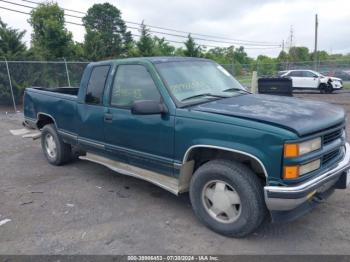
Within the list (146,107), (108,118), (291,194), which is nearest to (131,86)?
(108,118)

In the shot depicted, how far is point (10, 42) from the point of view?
55.0ft

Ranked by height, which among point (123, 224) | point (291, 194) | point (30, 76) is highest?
point (30, 76)

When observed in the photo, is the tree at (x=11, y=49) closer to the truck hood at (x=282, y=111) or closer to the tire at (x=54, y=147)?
the tire at (x=54, y=147)

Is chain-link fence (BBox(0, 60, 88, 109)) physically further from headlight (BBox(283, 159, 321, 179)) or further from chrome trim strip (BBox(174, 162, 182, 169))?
headlight (BBox(283, 159, 321, 179))

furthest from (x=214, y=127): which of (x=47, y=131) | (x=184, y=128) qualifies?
(x=47, y=131)

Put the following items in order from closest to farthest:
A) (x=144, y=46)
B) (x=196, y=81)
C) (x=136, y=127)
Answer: (x=136, y=127)
(x=196, y=81)
(x=144, y=46)

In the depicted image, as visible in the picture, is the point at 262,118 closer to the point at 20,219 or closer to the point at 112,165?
the point at 112,165

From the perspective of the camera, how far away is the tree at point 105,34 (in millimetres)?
22844

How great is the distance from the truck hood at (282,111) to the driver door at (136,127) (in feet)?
1.80

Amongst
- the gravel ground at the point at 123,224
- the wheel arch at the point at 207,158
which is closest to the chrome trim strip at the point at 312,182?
the wheel arch at the point at 207,158

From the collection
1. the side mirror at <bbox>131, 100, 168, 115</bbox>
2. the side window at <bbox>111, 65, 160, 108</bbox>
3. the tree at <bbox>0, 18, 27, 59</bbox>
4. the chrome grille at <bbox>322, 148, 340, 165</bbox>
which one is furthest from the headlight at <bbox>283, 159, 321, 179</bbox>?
the tree at <bbox>0, 18, 27, 59</bbox>

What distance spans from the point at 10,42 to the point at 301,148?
16992 millimetres

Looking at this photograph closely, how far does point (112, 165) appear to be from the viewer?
4887mm

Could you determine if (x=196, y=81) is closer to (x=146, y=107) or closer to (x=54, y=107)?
(x=146, y=107)
